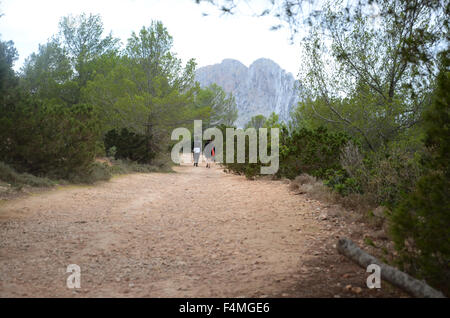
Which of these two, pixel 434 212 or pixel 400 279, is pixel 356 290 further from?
pixel 434 212

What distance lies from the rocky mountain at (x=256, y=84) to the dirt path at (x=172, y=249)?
99.2 meters

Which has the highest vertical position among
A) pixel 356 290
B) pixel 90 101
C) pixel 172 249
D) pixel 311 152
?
pixel 90 101

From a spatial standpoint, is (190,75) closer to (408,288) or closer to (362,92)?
(362,92)

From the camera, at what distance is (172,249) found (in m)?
4.57

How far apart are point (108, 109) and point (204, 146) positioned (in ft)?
70.5

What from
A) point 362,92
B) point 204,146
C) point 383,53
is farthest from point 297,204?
point 204,146

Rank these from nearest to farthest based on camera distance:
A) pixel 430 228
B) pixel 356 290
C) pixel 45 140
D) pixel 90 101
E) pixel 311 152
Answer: pixel 430 228, pixel 356 290, pixel 45 140, pixel 311 152, pixel 90 101

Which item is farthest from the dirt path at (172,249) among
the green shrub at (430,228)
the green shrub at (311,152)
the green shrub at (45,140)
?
the green shrub at (311,152)

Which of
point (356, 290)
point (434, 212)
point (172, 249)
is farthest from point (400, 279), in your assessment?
point (172, 249)

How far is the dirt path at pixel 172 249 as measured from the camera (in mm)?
3145

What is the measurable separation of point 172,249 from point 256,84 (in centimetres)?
13023

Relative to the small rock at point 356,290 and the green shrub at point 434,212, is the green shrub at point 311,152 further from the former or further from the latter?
the small rock at point 356,290

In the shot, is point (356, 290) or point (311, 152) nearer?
point (356, 290)

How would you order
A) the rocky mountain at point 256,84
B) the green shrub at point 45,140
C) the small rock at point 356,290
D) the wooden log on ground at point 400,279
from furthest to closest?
1. the rocky mountain at point 256,84
2. the green shrub at point 45,140
3. the small rock at point 356,290
4. the wooden log on ground at point 400,279
